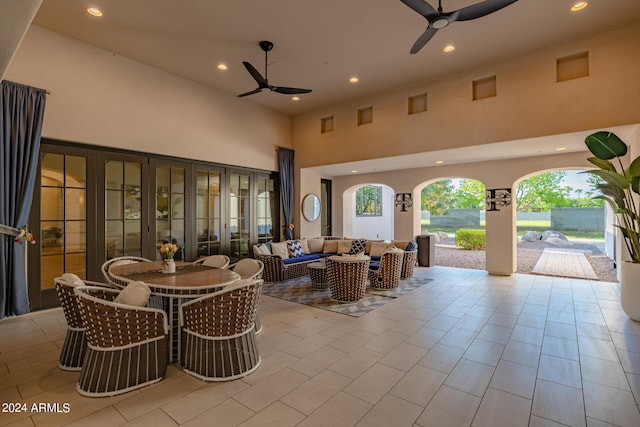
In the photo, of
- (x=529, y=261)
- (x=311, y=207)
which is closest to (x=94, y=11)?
(x=311, y=207)

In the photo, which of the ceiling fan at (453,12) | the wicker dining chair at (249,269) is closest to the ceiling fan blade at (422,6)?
the ceiling fan at (453,12)

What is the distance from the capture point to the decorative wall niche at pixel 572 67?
4.75 m

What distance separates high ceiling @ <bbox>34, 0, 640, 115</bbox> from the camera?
3.93 metres

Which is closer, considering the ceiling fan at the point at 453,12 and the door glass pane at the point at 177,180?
the ceiling fan at the point at 453,12

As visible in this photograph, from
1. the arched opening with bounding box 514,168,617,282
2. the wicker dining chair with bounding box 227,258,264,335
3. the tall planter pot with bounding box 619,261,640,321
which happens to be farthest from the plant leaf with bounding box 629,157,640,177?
the arched opening with bounding box 514,168,617,282

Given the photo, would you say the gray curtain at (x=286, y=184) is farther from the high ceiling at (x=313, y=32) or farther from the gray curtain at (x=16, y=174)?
the gray curtain at (x=16, y=174)

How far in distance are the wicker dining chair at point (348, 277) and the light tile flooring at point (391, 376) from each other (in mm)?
575

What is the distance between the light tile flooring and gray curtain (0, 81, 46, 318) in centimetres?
42

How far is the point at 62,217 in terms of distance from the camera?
464 cm

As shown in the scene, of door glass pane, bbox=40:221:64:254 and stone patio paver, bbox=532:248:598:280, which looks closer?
door glass pane, bbox=40:221:64:254

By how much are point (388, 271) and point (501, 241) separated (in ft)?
10.7

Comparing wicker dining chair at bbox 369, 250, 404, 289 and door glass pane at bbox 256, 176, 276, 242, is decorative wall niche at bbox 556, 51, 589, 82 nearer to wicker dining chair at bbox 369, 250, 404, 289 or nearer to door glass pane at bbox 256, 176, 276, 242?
wicker dining chair at bbox 369, 250, 404, 289

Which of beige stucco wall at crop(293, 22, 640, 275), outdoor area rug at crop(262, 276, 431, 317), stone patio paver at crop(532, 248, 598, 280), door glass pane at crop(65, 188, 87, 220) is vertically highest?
beige stucco wall at crop(293, 22, 640, 275)

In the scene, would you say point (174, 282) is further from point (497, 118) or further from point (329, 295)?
point (497, 118)
